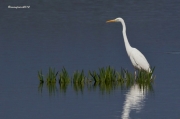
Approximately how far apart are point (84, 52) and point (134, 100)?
6.76 metres

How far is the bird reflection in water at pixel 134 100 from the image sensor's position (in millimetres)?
13691

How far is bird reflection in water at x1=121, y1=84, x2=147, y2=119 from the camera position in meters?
13.7

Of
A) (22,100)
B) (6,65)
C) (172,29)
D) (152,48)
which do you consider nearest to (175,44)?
(152,48)

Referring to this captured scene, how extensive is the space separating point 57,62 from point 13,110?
583 centimetres

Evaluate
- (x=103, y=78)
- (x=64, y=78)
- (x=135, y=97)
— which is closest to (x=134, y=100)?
(x=135, y=97)

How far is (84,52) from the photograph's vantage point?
21.3 meters

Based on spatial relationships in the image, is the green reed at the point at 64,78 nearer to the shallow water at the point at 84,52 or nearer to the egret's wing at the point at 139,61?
the shallow water at the point at 84,52

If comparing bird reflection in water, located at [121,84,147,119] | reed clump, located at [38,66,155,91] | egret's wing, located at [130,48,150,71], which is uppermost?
egret's wing, located at [130,48,150,71]

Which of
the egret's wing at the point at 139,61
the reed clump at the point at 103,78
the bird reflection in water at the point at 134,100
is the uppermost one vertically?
the egret's wing at the point at 139,61

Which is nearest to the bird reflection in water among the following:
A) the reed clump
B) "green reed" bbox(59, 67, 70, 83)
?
the reed clump

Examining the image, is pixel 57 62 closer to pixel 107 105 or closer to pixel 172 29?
pixel 107 105

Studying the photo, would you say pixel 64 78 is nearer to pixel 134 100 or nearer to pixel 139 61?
pixel 139 61

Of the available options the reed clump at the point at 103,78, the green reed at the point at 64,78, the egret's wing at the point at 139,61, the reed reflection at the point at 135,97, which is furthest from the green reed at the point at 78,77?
the egret's wing at the point at 139,61

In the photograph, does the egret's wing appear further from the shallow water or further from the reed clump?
the reed clump
